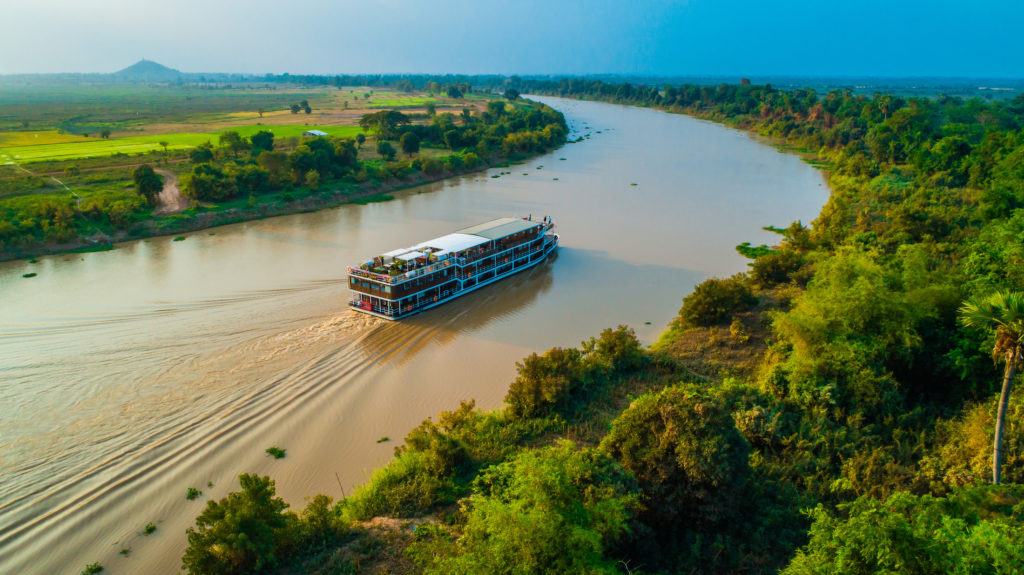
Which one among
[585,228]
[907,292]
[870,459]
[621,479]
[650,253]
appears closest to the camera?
[621,479]

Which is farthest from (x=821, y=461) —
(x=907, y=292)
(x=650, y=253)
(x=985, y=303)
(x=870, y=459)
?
(x=650, y=253)

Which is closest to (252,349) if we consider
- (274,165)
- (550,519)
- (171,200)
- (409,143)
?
(550,519)

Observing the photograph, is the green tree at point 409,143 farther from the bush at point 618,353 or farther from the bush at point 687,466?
the bush at point 687,466

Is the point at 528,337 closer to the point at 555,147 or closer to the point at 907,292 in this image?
the point at 907,292

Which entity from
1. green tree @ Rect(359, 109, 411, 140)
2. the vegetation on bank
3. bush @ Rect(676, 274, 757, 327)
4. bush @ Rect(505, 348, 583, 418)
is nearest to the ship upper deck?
bush @ Rect(505, 348, 583, 418)

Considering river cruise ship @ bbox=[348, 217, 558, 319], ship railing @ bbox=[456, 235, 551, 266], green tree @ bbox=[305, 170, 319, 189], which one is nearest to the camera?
river cruise ship @ bbox=[348, 217, 558, 319]

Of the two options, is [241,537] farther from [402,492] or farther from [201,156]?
[201,156]

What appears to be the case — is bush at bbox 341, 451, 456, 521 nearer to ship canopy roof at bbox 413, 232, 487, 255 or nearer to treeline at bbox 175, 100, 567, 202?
ship canopy roof at bbox 413, 232, 487, 255
